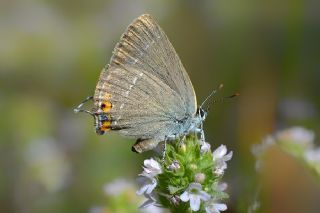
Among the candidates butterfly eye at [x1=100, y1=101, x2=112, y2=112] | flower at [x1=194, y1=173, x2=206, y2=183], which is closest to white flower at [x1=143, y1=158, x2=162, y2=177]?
flower at [x1=194, y1=173, x2=206, y2=183]

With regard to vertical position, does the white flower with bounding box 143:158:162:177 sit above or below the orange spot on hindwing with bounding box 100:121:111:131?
below

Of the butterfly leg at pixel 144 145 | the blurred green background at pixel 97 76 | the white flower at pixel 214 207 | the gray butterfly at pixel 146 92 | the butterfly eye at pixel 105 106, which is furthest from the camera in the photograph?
the blurred green background at pixel 97 76

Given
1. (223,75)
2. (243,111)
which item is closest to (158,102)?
(243,111)

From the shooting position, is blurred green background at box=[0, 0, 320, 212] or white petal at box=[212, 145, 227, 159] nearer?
white petal at box=[212, 145, 227, 159]

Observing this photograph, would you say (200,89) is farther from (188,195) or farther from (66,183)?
(188,195)

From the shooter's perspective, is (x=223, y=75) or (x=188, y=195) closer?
(x=188, y=195)

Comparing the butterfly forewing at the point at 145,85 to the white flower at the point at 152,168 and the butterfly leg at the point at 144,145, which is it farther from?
the white flower at the point at 152,168

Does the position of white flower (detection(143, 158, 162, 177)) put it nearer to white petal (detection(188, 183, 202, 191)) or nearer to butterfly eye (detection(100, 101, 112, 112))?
white petal (detection(188, 183, 202, 191))

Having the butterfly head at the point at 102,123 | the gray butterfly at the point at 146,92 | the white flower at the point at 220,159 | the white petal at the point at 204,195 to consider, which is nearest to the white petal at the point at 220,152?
the white flower at the point at 220,159
